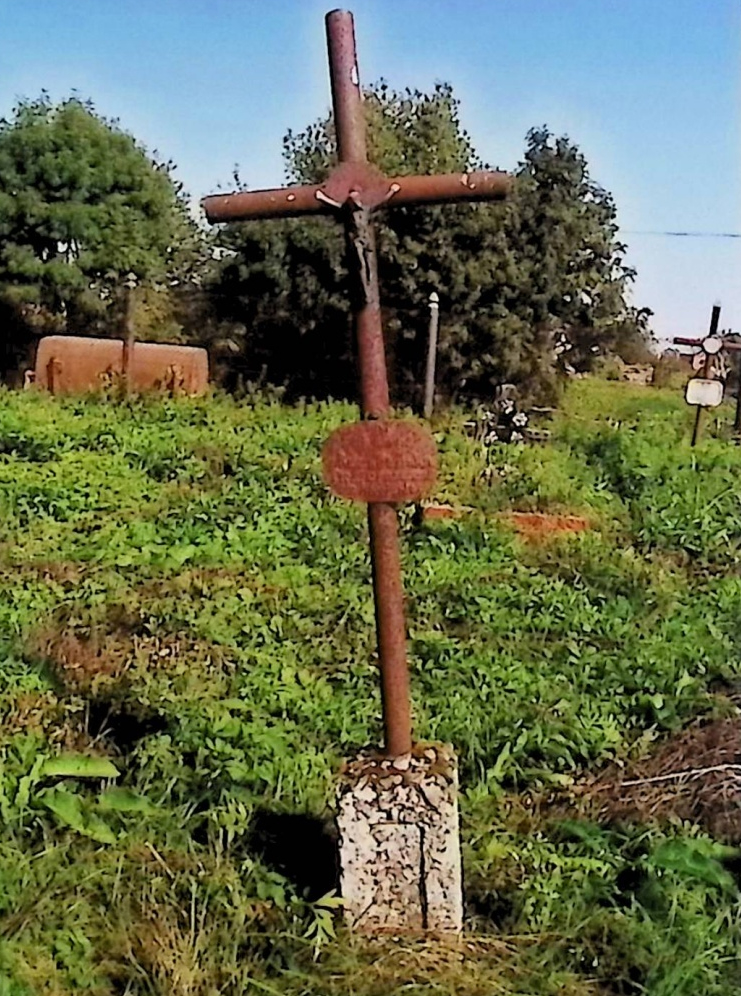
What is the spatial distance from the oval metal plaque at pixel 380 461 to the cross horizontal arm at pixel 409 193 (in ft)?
1.40

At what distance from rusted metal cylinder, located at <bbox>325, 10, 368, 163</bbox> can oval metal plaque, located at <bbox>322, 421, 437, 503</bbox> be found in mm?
519

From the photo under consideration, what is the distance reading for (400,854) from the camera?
87.5 inches

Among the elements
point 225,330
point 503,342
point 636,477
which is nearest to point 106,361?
point 225,330

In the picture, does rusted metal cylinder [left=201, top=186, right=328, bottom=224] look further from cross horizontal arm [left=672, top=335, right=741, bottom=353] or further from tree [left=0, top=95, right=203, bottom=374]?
tree [left=0, top=95, right=203, bottom=374]


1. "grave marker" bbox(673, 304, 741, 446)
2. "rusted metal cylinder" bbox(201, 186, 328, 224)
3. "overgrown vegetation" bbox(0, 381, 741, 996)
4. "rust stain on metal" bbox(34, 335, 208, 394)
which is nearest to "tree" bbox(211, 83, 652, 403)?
"rust stain on metal" bbox(34, 335, 208, 394)

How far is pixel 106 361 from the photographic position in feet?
30.3

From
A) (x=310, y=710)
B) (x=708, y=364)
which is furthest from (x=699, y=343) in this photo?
(x=310, y=710)

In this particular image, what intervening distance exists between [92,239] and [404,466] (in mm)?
11143

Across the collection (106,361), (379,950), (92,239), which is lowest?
(379,950)

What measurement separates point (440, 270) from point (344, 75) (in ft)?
27.6

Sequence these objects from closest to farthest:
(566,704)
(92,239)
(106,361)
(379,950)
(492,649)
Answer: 1. (379,950)
2. (566,704)
3. (492,649)
4. (106,361)
5. (92,239)

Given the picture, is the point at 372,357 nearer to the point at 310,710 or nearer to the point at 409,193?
the point at 409,193

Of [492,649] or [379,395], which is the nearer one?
[379,395]

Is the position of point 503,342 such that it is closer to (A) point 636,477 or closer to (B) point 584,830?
(A) point 636,477
